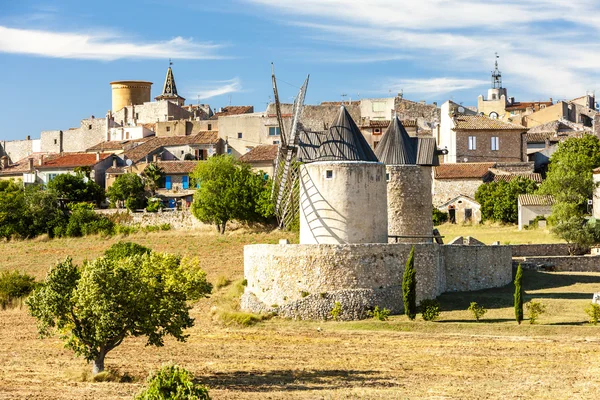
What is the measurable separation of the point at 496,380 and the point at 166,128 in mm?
62008

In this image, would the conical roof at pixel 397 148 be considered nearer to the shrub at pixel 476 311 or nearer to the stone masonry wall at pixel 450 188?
the shrub at pixel 476 311

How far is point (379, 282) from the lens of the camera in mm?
36094

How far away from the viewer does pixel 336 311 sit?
35438 mm

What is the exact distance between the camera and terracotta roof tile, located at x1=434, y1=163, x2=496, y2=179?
6166 cm

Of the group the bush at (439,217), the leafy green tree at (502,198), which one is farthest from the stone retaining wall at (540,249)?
the bush at (439,217)

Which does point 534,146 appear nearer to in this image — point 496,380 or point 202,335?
point 202,335

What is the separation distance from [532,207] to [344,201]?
2069 centimetres

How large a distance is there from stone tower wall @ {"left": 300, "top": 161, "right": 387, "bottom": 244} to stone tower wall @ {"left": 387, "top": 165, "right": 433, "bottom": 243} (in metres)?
2.90

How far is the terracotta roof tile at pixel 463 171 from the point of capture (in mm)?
61656

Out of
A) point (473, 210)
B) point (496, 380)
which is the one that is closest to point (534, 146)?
point (473, 210)

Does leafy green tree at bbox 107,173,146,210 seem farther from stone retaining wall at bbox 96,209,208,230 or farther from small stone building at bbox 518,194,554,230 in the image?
small stone building at bbox 518,194,554,230

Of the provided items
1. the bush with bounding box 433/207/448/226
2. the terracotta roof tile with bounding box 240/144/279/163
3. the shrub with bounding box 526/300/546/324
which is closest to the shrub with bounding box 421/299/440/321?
the shrub with bounding box 526/300/546/324

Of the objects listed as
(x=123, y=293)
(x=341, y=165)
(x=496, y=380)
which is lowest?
(x=496, y=380)

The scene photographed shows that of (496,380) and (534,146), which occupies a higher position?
(534,146)
